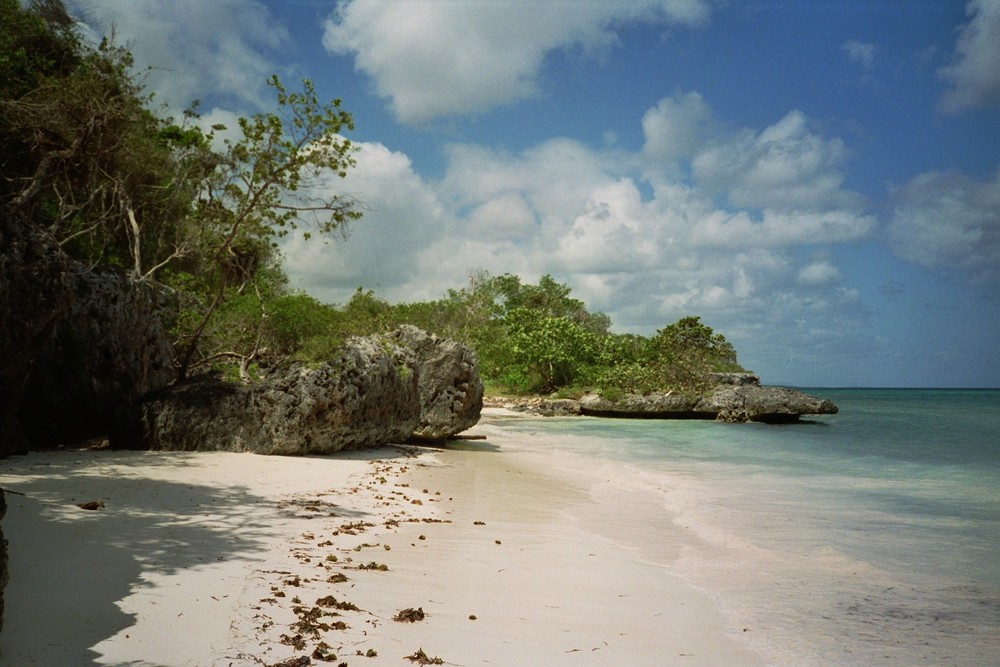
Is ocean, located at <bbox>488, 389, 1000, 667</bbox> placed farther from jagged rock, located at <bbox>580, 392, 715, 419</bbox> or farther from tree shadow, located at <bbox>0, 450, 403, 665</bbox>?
jagged rock, located at <bbox>580, 392, 715, 419</bbox>

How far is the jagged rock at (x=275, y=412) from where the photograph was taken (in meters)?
11.0

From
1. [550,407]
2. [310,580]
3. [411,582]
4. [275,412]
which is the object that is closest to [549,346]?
[550,407]

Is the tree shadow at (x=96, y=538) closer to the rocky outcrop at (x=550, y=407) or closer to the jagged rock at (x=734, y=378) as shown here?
the rocky outcrop at (x=550, y=407)

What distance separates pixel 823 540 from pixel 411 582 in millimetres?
5699

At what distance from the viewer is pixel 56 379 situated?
10.9m

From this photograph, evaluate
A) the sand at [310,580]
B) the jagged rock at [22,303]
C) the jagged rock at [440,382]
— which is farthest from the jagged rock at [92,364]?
the jagged rock at [440,382]

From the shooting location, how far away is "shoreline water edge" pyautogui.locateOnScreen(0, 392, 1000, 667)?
3590mm

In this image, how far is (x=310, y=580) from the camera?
4.61 m

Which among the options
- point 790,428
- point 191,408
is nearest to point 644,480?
point 191,408

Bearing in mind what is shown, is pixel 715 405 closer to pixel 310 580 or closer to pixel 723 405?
pixel 723 405

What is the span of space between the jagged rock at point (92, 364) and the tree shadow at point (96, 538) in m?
2.04

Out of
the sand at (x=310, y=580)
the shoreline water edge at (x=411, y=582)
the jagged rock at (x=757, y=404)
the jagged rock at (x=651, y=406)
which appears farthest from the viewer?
the jagged rock at (x=651, y=406)

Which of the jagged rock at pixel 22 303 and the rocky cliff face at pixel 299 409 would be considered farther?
the rocky cliff face at pixel 299 409

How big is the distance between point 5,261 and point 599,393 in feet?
103
